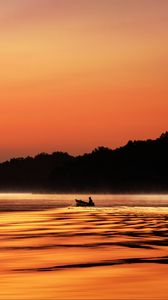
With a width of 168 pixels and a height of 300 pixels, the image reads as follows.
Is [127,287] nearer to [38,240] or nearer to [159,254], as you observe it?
[159,254]

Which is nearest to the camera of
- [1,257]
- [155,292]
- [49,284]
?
[155,292]

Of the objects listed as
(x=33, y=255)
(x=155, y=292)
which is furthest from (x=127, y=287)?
(x=33, y=255)

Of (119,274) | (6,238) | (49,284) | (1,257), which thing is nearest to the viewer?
(49,284)

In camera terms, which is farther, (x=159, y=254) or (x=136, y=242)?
(x=136, y=242)

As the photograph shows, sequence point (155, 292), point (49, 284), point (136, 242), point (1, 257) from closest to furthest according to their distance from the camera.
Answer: point (155, 292), point (49, 284), point (1, 257), point (136, 242)

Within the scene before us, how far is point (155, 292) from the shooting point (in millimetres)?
27656

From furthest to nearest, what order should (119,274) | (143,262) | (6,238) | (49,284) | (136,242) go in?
(6,238)
(136,242)
(143,262)
(119,274)
(49,284)

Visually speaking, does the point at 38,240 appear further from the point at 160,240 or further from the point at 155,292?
the point at 155,292

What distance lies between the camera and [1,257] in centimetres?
3984

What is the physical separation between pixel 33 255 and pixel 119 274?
356 inches

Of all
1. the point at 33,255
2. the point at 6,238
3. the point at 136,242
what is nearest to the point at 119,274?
the point at 33,255

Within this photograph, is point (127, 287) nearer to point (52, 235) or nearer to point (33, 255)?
point (33, 255)

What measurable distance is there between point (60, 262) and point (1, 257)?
12.7 ft

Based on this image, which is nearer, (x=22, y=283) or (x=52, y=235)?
(x=22, y=283)
